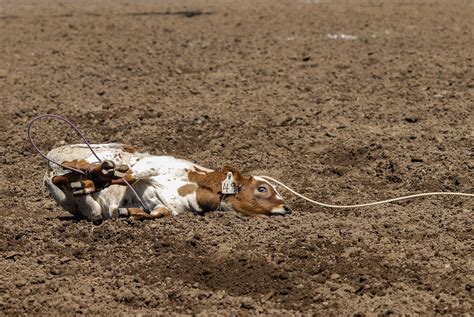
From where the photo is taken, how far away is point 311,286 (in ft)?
18.6

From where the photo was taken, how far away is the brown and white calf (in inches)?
253

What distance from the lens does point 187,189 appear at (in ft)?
21.3

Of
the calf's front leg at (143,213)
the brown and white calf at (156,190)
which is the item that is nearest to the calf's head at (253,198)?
the brown and white calf at (156,190)

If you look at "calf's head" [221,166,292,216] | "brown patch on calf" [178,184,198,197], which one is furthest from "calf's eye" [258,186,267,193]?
"brown patch on calf" [178,184,198,197]

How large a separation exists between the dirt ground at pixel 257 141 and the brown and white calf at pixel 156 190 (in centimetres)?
10

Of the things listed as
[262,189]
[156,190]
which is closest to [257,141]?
[262,189]

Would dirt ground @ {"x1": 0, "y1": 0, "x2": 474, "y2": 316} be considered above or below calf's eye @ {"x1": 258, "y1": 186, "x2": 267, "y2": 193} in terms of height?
below

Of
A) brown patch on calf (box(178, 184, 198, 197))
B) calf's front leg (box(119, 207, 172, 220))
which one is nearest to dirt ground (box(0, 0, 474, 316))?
calf's front leg (box(119, 207, 172, 220))

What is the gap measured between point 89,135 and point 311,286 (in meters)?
3.60

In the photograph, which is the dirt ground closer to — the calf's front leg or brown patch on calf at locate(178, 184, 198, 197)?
the calf's front leg

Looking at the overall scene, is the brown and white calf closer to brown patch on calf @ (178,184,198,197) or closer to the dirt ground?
brown patch on calf @ (178,184,198,197)

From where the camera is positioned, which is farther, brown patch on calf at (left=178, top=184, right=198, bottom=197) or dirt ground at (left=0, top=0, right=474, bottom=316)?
brown patch on calf at (left=178, top=184, right=198, bottom=197)

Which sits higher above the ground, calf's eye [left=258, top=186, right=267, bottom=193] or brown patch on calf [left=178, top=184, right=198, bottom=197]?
calf's eye [left=258, top=186, right=267, bottom=193]

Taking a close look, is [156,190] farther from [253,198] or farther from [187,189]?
[253,198]
